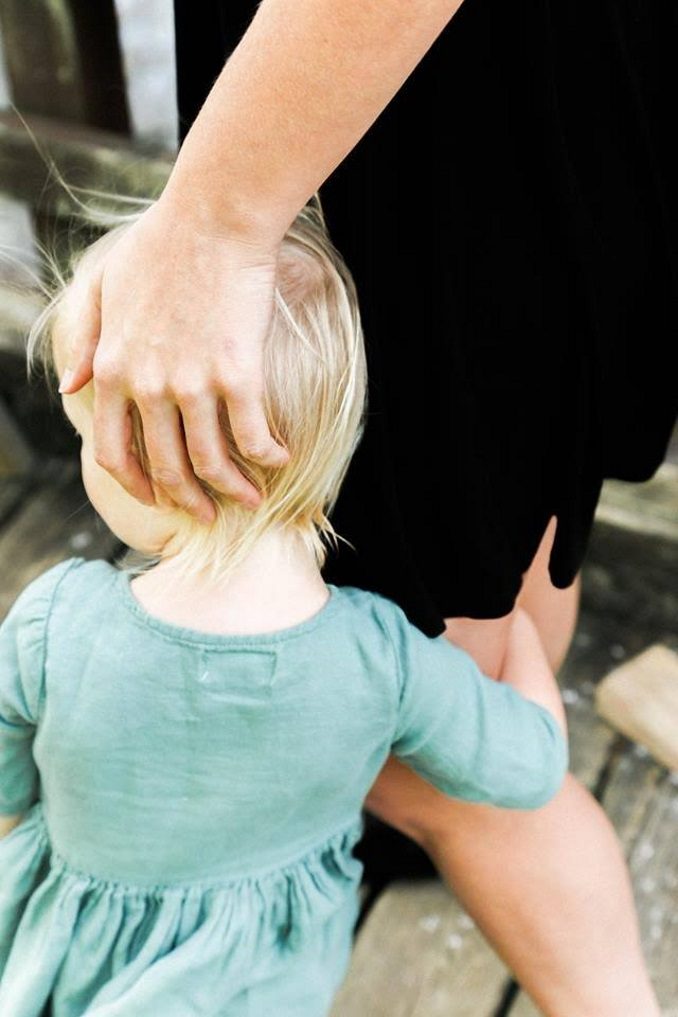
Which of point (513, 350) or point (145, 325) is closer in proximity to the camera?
point (145, 325)

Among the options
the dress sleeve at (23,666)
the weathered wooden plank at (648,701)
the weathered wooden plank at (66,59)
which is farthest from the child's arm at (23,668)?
the weathered wooden plank at (66,59)

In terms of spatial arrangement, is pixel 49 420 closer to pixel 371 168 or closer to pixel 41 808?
pixel 41 808

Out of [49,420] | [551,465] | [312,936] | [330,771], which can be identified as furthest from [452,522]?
[49,420]

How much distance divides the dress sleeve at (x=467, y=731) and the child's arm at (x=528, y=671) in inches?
1.9

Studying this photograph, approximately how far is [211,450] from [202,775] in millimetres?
286

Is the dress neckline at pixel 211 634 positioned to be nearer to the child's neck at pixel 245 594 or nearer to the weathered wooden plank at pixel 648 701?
the child's neck at pixel 245 594

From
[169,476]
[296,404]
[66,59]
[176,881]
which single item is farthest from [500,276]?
[66,59]

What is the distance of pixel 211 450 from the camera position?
2.67 ft

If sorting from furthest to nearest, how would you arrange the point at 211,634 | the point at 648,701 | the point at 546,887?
the point at 648,701
the point at 546,887
the point at 211,634

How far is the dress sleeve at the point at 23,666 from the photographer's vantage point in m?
0.94

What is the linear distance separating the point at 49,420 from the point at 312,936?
105cm

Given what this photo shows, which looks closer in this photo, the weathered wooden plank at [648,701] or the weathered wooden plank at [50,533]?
the weathered wooden plank at [648,701]

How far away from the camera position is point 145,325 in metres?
0.77

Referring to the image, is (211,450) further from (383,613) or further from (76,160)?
(76,160)
